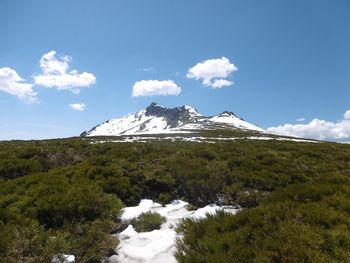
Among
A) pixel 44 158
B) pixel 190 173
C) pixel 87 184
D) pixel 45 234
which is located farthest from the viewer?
pixel 44 158

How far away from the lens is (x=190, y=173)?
12.9 meters

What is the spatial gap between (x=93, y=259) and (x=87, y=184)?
17.1 ft

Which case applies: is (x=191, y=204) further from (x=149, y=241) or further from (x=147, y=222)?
(x=149, y=241)

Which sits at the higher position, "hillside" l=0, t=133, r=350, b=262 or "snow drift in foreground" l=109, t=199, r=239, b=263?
"hillside" l=0, t=133, r=350, b=262

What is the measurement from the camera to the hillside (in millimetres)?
5020

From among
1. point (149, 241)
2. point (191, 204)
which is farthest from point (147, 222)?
point (191, 204)

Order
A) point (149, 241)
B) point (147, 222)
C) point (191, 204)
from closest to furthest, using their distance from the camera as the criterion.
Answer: point (149, 241), point (147, 222), point (191, 204)

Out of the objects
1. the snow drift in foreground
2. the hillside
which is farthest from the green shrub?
the hillside

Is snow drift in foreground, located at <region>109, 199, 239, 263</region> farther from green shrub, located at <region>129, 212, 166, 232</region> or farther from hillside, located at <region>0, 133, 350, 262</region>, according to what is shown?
hillside, located at <region>0, 133, 350, 262</region>

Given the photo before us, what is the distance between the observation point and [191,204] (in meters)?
10.9

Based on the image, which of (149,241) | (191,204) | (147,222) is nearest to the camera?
(149,241)

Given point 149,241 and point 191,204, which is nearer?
point 149,241

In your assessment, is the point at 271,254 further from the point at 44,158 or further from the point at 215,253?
the point at 44,158

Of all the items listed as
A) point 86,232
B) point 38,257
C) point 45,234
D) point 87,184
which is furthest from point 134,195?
point 38,257
